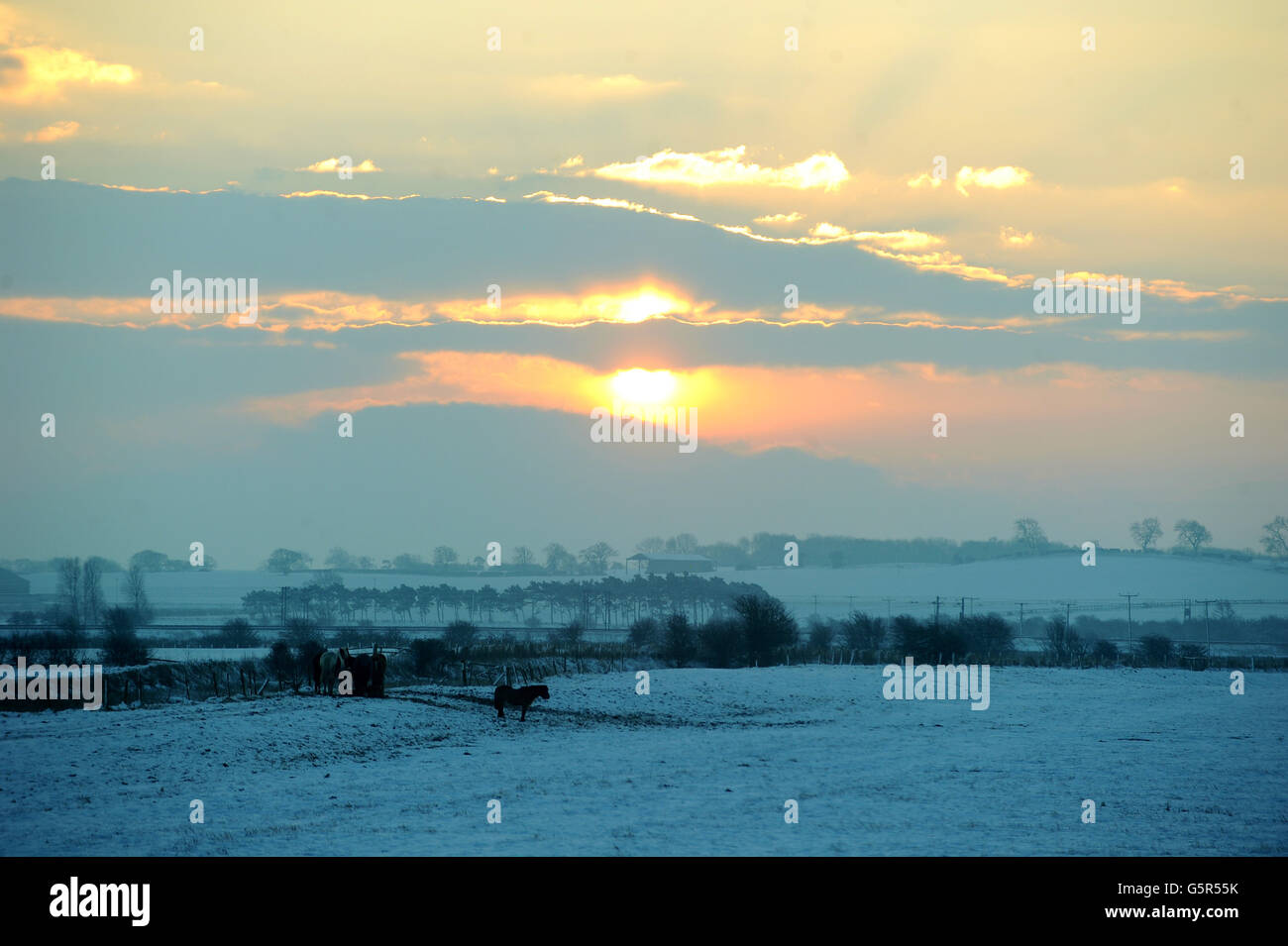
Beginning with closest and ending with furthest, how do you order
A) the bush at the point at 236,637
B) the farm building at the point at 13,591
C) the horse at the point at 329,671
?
the horse at the point at 329,671 < the bush at the point at 236,637 < the farm building at the point at 13,591

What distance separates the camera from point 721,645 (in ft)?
251

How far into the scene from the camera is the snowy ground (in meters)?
21.3

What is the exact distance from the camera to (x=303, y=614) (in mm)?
158625

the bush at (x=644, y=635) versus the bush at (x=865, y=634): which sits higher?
the bush at (x=644, y=635)

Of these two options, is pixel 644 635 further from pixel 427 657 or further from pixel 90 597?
A: pixel 90 597

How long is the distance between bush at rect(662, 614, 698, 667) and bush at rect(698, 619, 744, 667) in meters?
0.78

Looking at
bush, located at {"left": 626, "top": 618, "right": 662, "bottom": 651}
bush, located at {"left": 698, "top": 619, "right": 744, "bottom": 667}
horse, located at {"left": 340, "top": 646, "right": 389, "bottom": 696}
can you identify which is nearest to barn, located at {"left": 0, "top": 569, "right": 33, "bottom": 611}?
bush, located at {"left": 626, "top": 618, "right": 662, "bottom": 651}

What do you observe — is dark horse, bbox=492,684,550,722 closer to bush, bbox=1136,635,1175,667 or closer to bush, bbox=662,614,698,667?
bush, bbox=662,614,698,667

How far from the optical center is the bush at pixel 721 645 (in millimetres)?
75963

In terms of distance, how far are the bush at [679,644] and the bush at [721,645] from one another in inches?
30.9

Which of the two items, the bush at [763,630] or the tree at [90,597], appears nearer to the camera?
the bush at [763,630]

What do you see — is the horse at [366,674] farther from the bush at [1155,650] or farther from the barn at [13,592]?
the barn at [13,592]

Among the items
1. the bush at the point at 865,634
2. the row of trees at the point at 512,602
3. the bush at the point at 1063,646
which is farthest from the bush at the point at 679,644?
the row of trees at the point at 512,602
